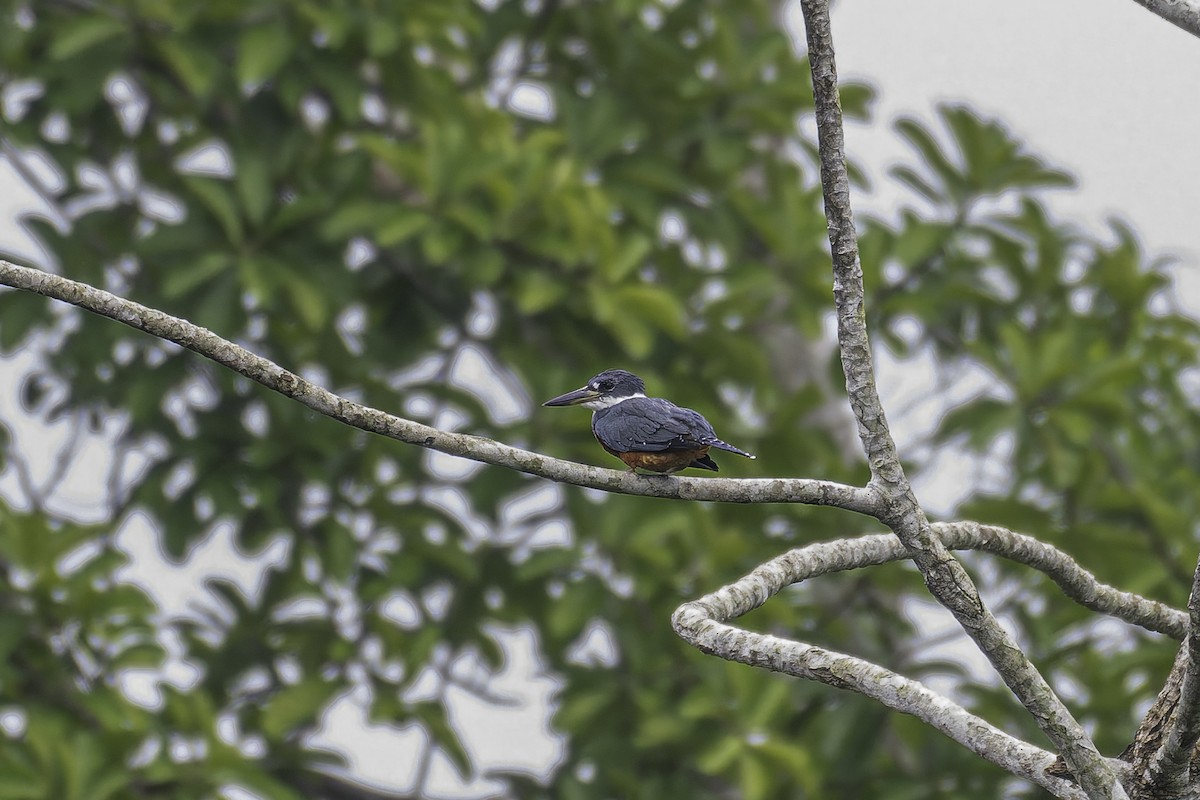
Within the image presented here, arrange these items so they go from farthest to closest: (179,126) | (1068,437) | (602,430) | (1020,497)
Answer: (1020,497)
(179,126)
(1068,437)
(602,430)

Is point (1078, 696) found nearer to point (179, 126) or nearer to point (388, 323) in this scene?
point (388, 323)

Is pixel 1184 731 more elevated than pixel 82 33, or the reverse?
pixel 82 33

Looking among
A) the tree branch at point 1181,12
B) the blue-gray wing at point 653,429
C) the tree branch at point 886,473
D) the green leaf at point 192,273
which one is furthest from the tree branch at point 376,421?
the green leaf at point 192,273

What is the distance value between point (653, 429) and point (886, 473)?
61 cm

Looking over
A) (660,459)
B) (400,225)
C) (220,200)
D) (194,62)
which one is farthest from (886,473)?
(194,62)

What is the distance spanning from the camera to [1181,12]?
2.66m

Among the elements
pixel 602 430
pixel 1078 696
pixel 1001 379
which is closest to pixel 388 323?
pixel 1001 379

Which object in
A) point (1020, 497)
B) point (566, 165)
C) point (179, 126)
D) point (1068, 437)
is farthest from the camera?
point (1020, 497)

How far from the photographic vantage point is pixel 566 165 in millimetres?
5430

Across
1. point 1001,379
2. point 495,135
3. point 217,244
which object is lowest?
point 217,244

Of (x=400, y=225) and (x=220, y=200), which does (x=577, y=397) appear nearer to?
(x=400, y=225)

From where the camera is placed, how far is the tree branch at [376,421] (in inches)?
91.4

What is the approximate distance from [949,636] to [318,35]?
394 centimetres

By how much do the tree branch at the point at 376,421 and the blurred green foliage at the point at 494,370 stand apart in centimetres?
270
